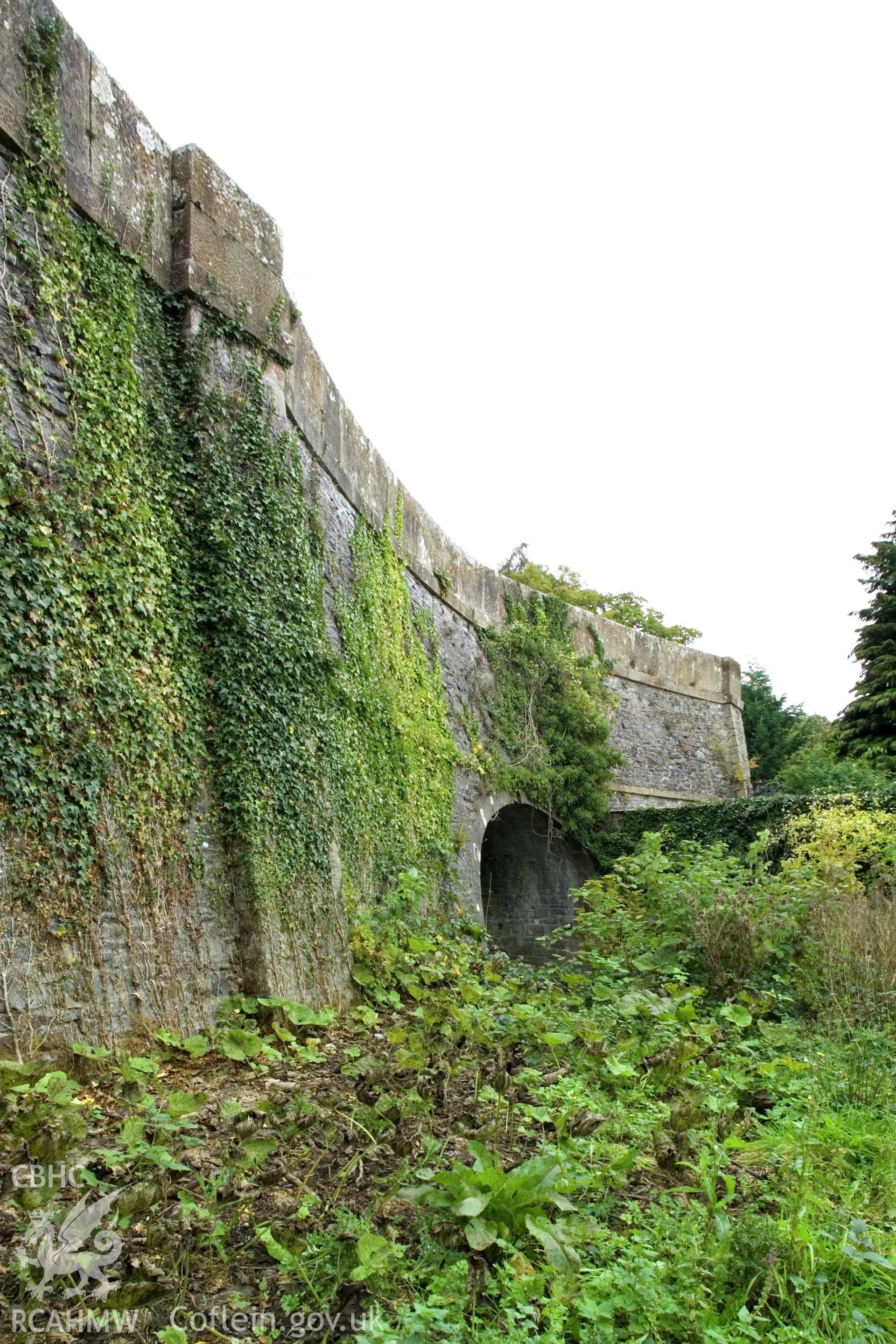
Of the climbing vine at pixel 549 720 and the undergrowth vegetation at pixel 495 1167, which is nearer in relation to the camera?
the undergrowth vegetation at pixel 495 1167

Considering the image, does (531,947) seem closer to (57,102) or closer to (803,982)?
(803,982)

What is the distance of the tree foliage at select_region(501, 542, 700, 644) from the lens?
997 inches

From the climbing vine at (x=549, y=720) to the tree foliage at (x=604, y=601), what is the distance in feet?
37.0

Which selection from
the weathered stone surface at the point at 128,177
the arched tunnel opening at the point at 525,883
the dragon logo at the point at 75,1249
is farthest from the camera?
the arched tunnel opening at the point at 525,883

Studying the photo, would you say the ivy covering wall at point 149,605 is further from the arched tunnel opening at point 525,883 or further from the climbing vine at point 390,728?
the arched tunnel opening at point 525,883

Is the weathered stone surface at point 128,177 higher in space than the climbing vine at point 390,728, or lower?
higher

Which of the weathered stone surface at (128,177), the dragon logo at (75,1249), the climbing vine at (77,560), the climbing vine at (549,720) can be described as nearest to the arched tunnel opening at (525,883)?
the climbing vine at (549,720)

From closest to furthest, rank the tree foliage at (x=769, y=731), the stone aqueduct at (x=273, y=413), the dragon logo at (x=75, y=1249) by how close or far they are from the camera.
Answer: the dragon logo at (x=75, y=1249), the stone aqueduct at (x=273, y=413), the tree foliage at (x=769, y=731)

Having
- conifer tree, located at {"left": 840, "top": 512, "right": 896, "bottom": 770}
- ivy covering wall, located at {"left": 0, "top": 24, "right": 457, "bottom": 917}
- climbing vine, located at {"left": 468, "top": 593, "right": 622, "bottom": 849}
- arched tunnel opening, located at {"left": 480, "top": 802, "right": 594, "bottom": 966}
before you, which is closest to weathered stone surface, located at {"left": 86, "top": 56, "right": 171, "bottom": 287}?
ivy covering wall, located at {"left": 0, "top": 24, "right": 457, "bottom": 917}

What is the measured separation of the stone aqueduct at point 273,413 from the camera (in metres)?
4.05

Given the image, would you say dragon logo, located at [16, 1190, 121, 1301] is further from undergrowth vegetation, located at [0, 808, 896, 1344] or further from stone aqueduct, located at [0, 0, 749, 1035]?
stone aqueduct, located at [0, 0, 749, 1035]

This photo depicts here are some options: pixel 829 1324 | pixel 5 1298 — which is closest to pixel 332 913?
pixel 5 1298

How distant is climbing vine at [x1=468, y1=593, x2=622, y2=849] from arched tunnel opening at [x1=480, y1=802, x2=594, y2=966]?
49 centimetres

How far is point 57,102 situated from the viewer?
4.55 m
